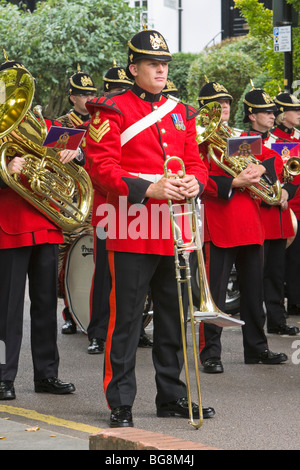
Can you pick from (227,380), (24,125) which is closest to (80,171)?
(24,125)

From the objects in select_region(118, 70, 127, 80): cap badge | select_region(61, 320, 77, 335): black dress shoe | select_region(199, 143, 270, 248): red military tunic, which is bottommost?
select_region(61, 320, 77, 335): black dress shoe

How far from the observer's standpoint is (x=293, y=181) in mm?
10047

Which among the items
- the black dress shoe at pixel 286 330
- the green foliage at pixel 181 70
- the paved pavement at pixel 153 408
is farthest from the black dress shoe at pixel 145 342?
the green foliage at pixel 181 70

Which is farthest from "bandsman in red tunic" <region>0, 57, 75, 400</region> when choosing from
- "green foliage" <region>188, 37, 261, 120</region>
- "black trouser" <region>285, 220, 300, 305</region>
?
"green foliage" <region>188, 37, 261, 120</region>

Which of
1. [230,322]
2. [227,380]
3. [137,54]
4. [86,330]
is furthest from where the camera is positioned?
[86,330]

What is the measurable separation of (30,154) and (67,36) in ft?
53.3

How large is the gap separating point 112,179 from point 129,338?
0.94 meters

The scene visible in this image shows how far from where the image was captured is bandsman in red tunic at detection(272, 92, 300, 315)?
1012cm

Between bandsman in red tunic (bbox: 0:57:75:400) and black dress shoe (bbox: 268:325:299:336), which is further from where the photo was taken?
black dress shoe (bbox: 268:325:299:336)

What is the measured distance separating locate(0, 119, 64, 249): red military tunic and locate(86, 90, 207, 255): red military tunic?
34.0 inches

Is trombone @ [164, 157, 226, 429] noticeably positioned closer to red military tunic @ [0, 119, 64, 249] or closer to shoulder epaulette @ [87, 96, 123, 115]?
shoulder epaulette @ [87, 96, 123, 115]

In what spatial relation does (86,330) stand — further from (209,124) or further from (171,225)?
(171,225)

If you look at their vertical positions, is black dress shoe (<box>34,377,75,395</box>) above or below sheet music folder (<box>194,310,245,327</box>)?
below

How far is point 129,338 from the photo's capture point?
6.09 metres
